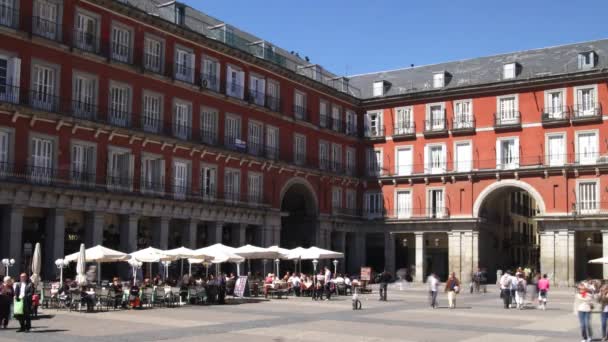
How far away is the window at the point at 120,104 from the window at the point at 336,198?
2181 centimetres

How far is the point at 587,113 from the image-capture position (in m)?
51.3

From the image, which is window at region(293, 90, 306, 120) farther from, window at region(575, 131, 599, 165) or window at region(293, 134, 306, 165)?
window at region(575, 131, 599, 165)

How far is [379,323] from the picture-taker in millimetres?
23141

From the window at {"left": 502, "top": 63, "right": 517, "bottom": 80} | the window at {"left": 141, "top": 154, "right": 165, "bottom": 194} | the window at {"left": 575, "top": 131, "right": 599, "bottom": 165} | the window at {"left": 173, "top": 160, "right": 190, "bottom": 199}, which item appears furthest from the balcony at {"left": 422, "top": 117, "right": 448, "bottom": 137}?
the window at {"left": 141, "top": 154, "right": 165, "bottom": 194}

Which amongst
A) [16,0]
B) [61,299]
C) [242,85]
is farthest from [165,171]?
[61,299]

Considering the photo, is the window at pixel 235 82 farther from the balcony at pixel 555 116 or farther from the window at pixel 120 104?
the balcony at pixel 555 116

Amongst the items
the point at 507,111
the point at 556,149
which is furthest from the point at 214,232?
the point at 556,149

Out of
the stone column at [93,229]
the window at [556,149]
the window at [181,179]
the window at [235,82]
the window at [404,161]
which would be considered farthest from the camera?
the window at [404,161]

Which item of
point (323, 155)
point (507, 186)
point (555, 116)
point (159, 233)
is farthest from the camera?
point (323, 155)

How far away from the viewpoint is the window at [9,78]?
33719mm

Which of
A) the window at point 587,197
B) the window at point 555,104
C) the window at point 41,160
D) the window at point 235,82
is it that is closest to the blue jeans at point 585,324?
the window at point 41,160

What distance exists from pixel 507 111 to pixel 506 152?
3.04 m

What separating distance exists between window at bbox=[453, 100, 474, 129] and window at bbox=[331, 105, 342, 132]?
9051 millimetres

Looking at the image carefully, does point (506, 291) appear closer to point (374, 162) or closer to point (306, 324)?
point (306, 324)
